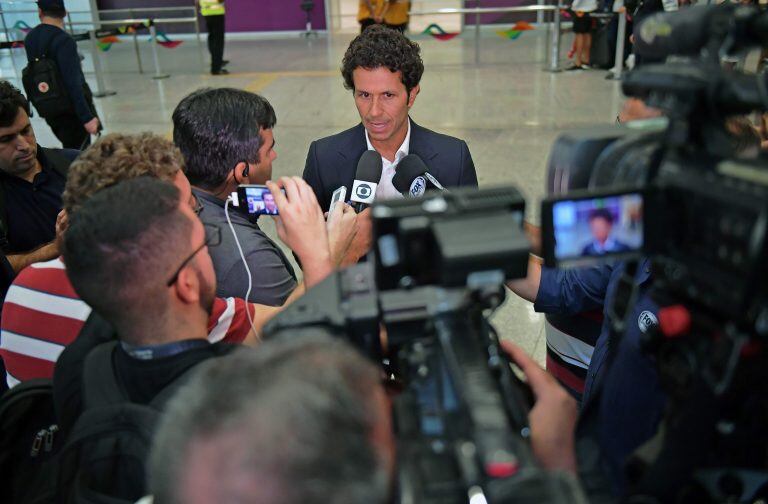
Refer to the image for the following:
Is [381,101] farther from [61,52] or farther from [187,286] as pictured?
[61,52]

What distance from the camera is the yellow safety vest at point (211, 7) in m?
9.61

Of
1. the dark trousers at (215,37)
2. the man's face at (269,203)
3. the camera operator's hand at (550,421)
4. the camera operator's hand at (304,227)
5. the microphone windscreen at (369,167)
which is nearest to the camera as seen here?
the camera operator's hand at (550,421)

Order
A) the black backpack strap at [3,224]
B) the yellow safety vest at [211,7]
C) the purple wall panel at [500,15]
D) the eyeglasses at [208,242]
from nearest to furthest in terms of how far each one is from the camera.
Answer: the eyeglasses at [208,242], the black backpack strap at [3,224], the yellow safety vest at [211,7], the purple wall panel at [500,15]

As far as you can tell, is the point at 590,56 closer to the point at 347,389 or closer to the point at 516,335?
the point at 516,335

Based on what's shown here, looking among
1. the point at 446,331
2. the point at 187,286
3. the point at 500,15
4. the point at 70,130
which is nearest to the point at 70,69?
the point at 70,130

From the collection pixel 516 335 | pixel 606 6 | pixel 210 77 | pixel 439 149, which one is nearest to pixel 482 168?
pixel 516 335

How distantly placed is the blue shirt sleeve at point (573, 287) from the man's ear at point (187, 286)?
3.16 feet

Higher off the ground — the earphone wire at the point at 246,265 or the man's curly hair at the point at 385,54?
the man's curly hair at the point at 385,54

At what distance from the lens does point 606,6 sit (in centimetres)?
889

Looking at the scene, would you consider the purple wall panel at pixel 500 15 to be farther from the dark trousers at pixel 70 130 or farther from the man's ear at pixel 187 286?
the man's ear at pixel 187 286

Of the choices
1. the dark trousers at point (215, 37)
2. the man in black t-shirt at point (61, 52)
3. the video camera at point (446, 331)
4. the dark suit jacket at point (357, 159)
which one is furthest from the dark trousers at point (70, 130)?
the dark trousers at point (215, 37)

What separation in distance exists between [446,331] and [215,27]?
33.1 feet

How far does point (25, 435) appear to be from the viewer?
1383 millimetres

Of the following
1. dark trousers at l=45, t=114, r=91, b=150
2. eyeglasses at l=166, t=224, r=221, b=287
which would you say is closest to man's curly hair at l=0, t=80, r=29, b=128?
eyeglasses at l=166, t=224, r=221, b=287
